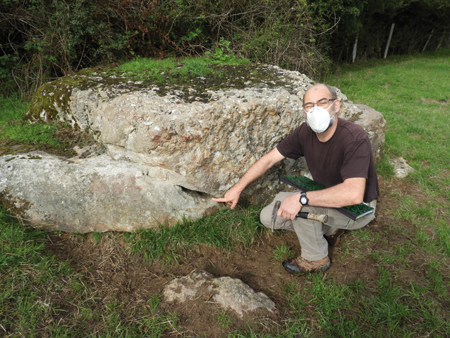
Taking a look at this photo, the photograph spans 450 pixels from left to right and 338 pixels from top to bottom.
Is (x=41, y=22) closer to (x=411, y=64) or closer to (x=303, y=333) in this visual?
(x=303, y=333)

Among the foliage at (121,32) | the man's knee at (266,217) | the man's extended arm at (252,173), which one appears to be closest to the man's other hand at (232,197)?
the man's extended arm at (252,173)

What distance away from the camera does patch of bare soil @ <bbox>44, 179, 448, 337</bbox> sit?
2.35 metres

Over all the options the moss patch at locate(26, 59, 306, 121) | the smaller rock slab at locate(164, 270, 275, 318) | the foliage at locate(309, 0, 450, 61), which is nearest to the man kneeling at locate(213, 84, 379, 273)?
the smaller rock slab at locate(164, 270, 275, 318)

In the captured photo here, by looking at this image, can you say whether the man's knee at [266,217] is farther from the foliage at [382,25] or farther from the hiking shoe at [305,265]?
the foliage at [382,25]

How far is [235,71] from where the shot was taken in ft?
13.2

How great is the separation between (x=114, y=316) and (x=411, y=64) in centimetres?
1490

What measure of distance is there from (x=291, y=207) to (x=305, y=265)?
593 millimetres

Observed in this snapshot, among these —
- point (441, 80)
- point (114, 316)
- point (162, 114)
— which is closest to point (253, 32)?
point (162, 114)

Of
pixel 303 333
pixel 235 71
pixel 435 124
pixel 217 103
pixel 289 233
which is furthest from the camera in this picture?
pixel 435 124

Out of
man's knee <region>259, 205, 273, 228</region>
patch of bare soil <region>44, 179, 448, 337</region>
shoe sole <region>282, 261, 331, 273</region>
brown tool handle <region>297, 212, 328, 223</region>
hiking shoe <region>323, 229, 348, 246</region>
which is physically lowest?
patch of bare soil <region>44, 179, 448, 337</region>

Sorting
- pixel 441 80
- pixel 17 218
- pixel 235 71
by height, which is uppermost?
pixel 235 71

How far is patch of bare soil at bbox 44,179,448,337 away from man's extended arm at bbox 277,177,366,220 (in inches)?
24.4

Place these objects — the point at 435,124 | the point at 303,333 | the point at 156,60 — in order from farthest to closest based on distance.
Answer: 1. the point at 435,124
2. the point at 156,60
3. the point at 303,333

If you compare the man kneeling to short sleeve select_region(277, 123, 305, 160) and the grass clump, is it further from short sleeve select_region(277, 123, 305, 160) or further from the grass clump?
the grass clump
